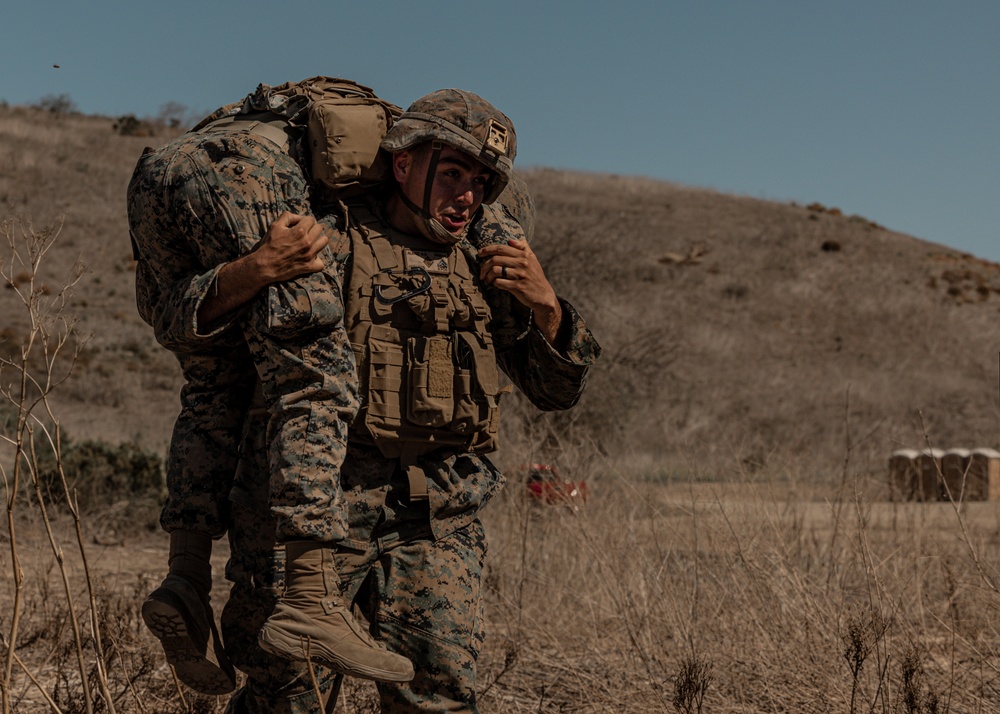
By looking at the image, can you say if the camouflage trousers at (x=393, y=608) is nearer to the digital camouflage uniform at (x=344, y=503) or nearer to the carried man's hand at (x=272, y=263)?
the digital camouflage uniform at (x=344, y=503)

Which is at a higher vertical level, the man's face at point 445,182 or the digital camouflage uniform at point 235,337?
the man's face at point 445,182

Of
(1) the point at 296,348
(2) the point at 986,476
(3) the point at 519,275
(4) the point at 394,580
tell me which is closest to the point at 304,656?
(4) the point at 394,580

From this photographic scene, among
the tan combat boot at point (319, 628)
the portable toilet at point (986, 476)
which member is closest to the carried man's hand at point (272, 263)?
the tan combat boot at point (319, 628)

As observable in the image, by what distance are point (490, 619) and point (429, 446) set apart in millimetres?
2915

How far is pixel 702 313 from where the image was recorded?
36938 mm

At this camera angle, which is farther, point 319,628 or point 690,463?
point 690,463

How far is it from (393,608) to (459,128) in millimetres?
1339

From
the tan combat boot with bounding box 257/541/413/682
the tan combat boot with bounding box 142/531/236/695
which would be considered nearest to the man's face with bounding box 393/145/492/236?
the tan combat boot with bounding box 257/541/413/682

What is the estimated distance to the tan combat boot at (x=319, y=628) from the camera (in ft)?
8.04

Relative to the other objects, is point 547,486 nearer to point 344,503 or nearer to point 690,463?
point 690,463

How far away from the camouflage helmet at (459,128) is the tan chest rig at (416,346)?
11.0 inches

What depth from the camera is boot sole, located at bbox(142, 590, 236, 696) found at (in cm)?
269

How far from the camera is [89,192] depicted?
36.0 metres

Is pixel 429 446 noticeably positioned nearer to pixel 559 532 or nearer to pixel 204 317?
pixel 204 317
